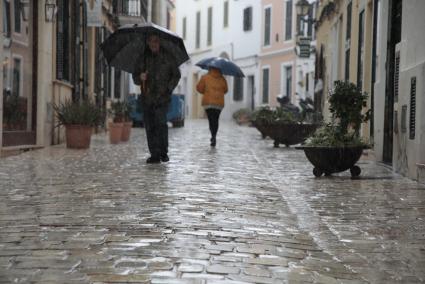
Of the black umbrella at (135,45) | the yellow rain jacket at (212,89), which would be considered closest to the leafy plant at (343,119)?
the black umbrella at (135,45)

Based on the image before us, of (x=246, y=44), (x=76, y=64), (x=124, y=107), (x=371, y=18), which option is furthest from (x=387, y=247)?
(x=246, y=44)

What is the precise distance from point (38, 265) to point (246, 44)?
38250 mm

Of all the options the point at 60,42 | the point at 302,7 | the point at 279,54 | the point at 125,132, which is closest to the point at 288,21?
the point at 279,54

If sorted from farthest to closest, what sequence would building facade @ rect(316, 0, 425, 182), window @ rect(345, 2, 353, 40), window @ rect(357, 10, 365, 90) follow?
window @ rect(345, 2, 353, 40) < window @ rect(357, 10, 365, 90) < building facade @ rect(316, 0, 425, 182)

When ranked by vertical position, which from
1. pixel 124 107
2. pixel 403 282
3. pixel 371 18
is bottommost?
pixel 403 282

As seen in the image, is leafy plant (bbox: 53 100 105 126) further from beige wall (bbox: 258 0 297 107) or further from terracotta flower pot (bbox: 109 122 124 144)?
beige wall (bbox: 258 0 297 107)

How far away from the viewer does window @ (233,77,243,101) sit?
41.9m

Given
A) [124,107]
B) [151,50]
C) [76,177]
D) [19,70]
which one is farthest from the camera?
Answer: [124,107]

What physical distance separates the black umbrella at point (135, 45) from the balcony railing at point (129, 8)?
46.0 feet

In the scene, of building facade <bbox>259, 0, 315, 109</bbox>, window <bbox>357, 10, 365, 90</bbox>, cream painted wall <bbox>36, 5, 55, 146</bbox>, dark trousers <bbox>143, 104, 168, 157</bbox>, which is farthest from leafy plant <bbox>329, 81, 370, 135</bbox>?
building facade <bbox>259, 0, 315, 109</bbox>

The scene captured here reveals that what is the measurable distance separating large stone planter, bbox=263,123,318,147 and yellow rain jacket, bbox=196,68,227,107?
3.82 feet

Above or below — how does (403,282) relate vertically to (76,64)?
below

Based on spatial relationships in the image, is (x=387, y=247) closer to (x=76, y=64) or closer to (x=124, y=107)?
(x=124, y=107)

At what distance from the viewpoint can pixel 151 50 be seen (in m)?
10.4
